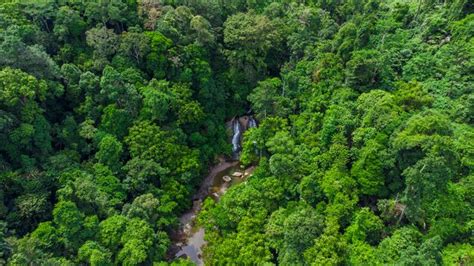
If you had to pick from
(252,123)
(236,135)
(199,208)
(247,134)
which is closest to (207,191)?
(199,208)

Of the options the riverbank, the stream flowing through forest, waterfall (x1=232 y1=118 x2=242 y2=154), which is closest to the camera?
the riverbank

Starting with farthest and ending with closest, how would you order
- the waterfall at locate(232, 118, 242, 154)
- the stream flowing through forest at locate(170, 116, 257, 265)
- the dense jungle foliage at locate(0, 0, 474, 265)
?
1. the waterfall at locate(232, 118, 242, 154)
2. the stream flowing through forest at locate(170, 116, 257, 265)
3. the dense jungle foliage at locate(0, 0, 474, 265)

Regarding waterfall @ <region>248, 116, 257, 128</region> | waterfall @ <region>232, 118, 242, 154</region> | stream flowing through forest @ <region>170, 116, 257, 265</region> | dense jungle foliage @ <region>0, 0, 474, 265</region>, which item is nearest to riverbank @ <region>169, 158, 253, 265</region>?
stream flowing through forest @ <region>170, 116, 257, 265</region>

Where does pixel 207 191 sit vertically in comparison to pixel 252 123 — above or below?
below

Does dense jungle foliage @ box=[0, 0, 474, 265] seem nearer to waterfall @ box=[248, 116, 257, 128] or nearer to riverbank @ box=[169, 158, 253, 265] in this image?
riverbank @ box=[169, 158, 253, 265]

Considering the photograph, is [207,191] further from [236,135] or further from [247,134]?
[236,135]
